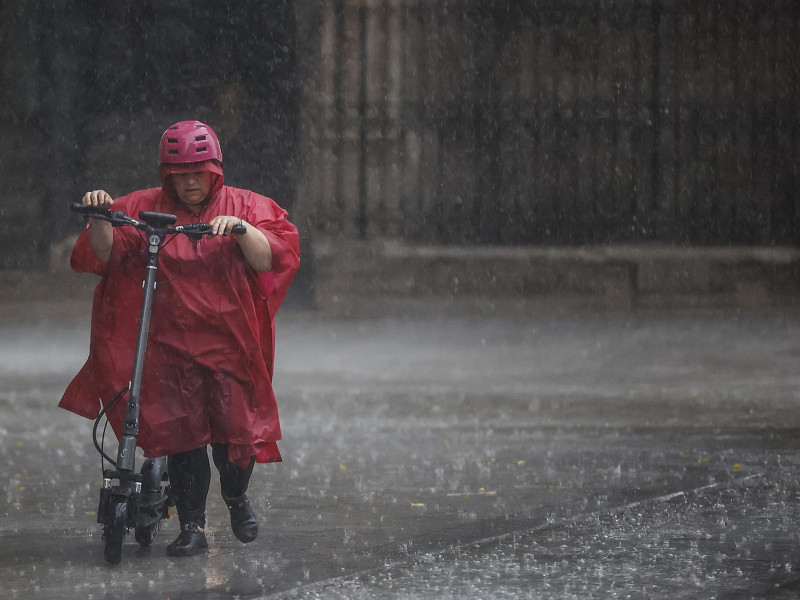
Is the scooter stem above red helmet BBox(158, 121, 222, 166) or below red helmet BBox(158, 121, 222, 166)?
below

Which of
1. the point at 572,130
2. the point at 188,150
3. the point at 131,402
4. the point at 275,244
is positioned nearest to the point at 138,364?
the point at 131,402

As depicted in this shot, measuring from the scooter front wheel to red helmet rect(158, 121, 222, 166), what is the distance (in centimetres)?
118

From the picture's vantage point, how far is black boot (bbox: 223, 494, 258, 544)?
5523 millimetres

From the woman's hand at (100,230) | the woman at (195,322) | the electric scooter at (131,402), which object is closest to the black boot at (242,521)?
the woman at (195,322)

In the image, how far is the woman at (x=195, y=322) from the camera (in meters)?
5.40

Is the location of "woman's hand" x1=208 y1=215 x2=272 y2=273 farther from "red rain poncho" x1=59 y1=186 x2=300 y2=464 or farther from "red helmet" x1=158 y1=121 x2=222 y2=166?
"red helmet" x1=158 y1=121 x2=222 y2=166

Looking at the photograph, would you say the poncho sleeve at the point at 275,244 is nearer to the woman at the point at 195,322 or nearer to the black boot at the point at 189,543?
the woman at the point at 195,322

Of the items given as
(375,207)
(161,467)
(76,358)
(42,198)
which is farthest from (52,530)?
(42,198)

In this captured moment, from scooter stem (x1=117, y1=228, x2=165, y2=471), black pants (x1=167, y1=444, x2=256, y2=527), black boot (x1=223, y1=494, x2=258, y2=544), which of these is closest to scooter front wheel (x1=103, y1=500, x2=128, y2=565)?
scooter stem (x1=117, y1=228, x2=165, y2=471)

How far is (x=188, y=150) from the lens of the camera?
5359 millimetres

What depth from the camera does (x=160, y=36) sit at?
1600cm

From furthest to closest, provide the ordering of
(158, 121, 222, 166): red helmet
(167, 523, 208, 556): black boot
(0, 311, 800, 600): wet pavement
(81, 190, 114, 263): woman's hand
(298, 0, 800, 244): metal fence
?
(298, 0, 800, 244): metal fence
(167, 523, 208, 556): black boot
(158, 121, 222, 166): red helmet
(81, 190, 114, 263): woman's hand
(0, 311, 800, 600): wet pavement

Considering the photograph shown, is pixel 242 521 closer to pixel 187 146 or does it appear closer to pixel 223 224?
pixel 223 224

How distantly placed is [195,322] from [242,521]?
731 millimetres
